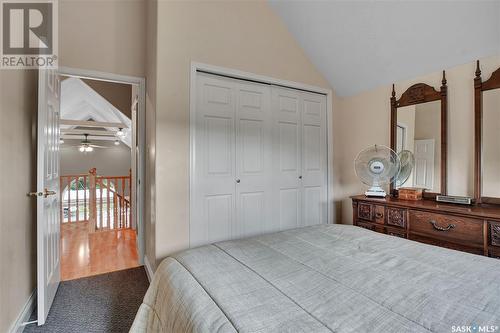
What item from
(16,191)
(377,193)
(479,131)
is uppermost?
(479,131)

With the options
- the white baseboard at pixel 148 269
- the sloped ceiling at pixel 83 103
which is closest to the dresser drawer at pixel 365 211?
the white baseboard at pixel 148 269

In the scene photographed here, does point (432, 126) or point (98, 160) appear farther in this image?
point (98, 160)

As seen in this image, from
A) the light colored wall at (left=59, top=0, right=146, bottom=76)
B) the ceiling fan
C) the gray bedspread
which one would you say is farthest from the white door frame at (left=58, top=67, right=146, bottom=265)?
the ceiling fan

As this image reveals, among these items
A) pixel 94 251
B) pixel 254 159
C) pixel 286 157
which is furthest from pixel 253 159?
pixel 94 251

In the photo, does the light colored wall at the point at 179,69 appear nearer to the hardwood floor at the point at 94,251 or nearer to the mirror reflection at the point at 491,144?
the hardwood floor at the point at 94,251

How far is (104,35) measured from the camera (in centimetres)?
270

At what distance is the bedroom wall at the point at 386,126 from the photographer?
2193mm

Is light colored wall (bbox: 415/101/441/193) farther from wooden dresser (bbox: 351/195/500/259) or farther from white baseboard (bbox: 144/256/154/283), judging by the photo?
white baseboard (bbox: 144/256/154/283)

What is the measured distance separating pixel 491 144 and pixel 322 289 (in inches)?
81.9

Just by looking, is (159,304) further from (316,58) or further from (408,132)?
(316,58)

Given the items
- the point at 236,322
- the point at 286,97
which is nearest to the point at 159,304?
the point at 236,322

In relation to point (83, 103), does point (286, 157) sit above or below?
below

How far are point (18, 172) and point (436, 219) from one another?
10.1 feet

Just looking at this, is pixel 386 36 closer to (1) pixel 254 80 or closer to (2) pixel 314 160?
(1) pixel 254 80
